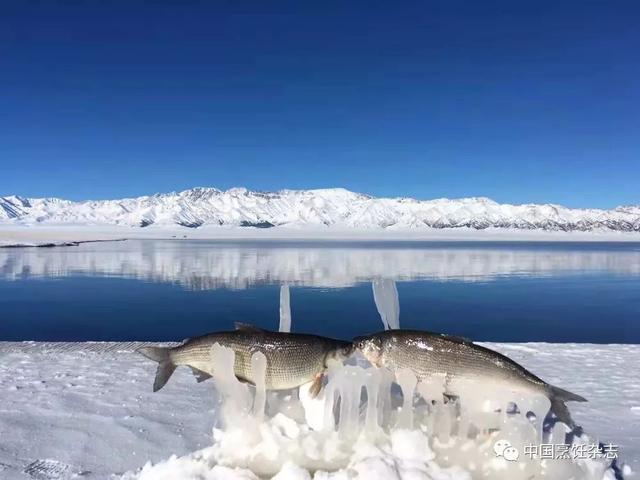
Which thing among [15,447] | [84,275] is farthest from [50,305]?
[15,447]

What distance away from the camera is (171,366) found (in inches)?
174

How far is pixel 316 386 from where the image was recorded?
173 inches

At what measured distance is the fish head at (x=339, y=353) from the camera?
4.16 metres

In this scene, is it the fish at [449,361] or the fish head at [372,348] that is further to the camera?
the fish head at [372,348]

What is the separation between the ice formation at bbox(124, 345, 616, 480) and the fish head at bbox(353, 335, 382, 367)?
3.7 inches

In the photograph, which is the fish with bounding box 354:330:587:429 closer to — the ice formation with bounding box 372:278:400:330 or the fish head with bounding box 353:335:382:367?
the fish head with bounding box 353:335:382:367

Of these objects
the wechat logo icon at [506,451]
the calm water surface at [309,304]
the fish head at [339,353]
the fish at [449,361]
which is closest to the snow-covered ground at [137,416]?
the wechat logo icon at [506,451]

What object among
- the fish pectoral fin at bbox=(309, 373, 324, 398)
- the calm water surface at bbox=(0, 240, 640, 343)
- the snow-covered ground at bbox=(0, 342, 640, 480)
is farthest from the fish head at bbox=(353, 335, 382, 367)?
the calm water surface at bbox=(0, 240, 640, 343)

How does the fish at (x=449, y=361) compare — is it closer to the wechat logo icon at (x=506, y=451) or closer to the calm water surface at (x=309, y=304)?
the wechat logo icon at (x=506, y=451)

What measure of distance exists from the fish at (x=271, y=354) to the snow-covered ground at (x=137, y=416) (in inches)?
24.9

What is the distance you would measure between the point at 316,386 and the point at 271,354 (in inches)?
19.8

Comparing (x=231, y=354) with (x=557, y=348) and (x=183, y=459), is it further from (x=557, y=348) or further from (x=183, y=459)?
(x=557, y=348)

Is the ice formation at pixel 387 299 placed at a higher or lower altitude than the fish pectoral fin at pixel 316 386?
higher

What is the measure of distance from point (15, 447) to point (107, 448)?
33.5 inches
